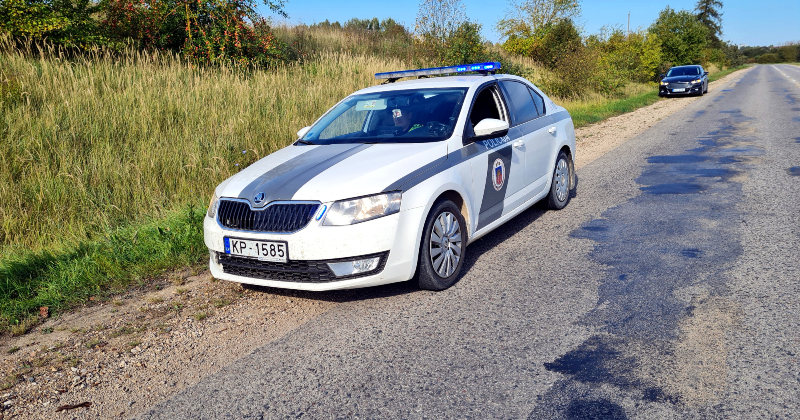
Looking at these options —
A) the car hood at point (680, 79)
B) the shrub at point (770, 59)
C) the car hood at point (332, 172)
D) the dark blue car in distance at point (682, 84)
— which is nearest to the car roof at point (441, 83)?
the car hood at point (332, 172)

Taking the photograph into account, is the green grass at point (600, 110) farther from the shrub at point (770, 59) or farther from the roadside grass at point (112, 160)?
the shrub at point (770, 59)

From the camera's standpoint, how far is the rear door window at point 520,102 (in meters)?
5.96

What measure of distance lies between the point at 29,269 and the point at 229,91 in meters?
5.64

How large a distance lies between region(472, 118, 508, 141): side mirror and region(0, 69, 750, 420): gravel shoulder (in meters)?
1.72

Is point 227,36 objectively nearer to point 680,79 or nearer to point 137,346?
point 137,346

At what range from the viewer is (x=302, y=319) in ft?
13.7

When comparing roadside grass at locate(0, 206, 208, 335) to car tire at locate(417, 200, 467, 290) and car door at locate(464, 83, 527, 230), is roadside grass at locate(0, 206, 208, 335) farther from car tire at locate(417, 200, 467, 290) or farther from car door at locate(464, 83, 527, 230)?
car door at locate(464, 83, 527, 230)

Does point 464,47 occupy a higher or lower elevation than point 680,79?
higher

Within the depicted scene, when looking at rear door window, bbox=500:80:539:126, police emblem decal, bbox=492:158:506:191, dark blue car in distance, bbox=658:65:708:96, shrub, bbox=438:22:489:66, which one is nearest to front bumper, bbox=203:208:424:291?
police emblem decal, bbox=492:158:506:191

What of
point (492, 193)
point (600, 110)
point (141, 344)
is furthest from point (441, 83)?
point (600, 110)

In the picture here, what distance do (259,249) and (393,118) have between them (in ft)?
6.19

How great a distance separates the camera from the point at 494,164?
5.29 meters

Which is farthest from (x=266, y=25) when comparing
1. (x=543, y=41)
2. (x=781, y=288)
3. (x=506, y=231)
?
(x=543, y=41)

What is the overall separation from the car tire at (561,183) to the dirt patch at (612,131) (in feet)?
9.81
